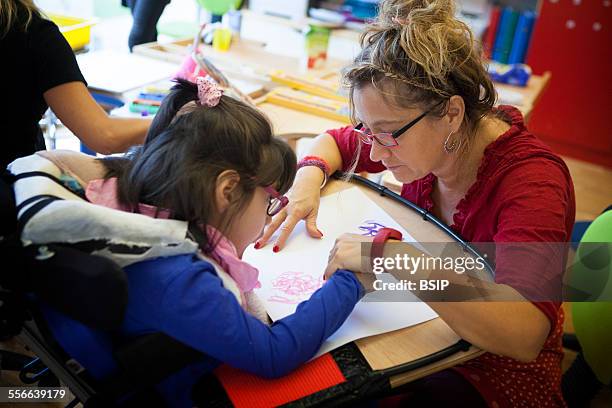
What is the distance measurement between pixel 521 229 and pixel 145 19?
2.33m

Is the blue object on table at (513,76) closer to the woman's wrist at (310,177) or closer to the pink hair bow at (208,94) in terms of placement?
the woman's wrist at (310,177)

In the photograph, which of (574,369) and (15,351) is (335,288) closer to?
(574,369)

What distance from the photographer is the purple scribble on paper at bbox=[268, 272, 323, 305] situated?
1.02 metres

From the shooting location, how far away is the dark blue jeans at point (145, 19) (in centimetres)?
280

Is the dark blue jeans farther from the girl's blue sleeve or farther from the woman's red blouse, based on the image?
the girl's blue sleeve

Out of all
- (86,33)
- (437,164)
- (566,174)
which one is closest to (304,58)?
(86,33)

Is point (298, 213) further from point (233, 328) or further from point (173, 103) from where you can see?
point (233, 328)

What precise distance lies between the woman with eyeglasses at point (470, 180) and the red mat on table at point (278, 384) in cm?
20

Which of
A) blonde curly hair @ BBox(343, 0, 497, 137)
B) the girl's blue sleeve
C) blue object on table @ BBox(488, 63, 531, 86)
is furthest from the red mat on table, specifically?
blue object on table @ BBox(488, 63, 531, 86)

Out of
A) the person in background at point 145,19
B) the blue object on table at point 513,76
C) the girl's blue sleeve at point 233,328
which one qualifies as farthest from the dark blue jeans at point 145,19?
the girl's blue sleeve at point 233,328

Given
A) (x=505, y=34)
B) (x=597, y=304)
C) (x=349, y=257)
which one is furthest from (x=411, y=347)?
(x=505, y=34)

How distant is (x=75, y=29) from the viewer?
2189mm

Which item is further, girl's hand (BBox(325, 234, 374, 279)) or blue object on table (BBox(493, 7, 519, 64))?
blue object on table (BBox(493, 7, 519, 64))

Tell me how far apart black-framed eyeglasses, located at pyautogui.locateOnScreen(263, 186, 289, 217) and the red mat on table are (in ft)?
0.94
